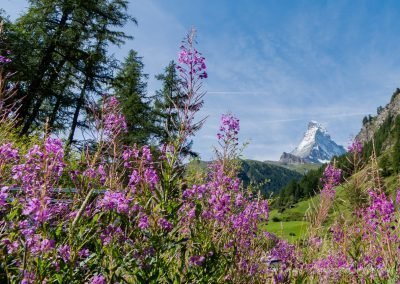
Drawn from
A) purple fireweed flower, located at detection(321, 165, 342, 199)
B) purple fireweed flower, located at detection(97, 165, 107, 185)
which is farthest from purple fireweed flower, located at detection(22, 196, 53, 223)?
purple fireweed flower, located at detection(321, 165, 342, 199)

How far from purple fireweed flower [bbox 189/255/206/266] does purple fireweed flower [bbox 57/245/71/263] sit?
105 cm

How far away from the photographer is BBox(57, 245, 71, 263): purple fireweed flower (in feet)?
7.95

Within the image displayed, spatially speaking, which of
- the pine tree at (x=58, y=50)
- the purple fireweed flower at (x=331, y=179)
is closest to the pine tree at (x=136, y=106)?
the pine tree at (x=58, y=50)

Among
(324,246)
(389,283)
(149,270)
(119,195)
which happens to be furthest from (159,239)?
(324,246)

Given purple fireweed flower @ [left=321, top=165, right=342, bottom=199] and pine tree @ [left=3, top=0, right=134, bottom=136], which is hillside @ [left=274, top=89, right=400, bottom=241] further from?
pine tree @ [left=3, top=0, right=134, bottom=136]

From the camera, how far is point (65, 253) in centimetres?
244

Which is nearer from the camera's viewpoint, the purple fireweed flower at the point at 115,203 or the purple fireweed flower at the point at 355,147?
the purple fireweed flower at the point at 115,203

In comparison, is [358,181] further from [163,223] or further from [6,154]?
[6,154]

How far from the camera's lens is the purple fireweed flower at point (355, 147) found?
17.8 ft

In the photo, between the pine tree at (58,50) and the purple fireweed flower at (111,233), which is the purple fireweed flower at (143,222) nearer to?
the purple fireweed flower at (111,233)

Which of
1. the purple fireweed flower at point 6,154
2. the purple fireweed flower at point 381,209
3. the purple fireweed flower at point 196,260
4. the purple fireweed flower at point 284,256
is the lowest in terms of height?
the purple fireweed flower at point 284,256

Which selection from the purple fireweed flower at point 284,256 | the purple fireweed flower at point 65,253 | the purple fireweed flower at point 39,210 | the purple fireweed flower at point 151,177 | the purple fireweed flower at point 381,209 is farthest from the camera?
the purple fireweed flower at point 284,256

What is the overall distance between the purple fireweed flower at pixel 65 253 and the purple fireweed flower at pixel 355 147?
4.23 m

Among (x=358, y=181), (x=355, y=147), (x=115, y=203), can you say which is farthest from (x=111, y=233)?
(x=355, y=147)
